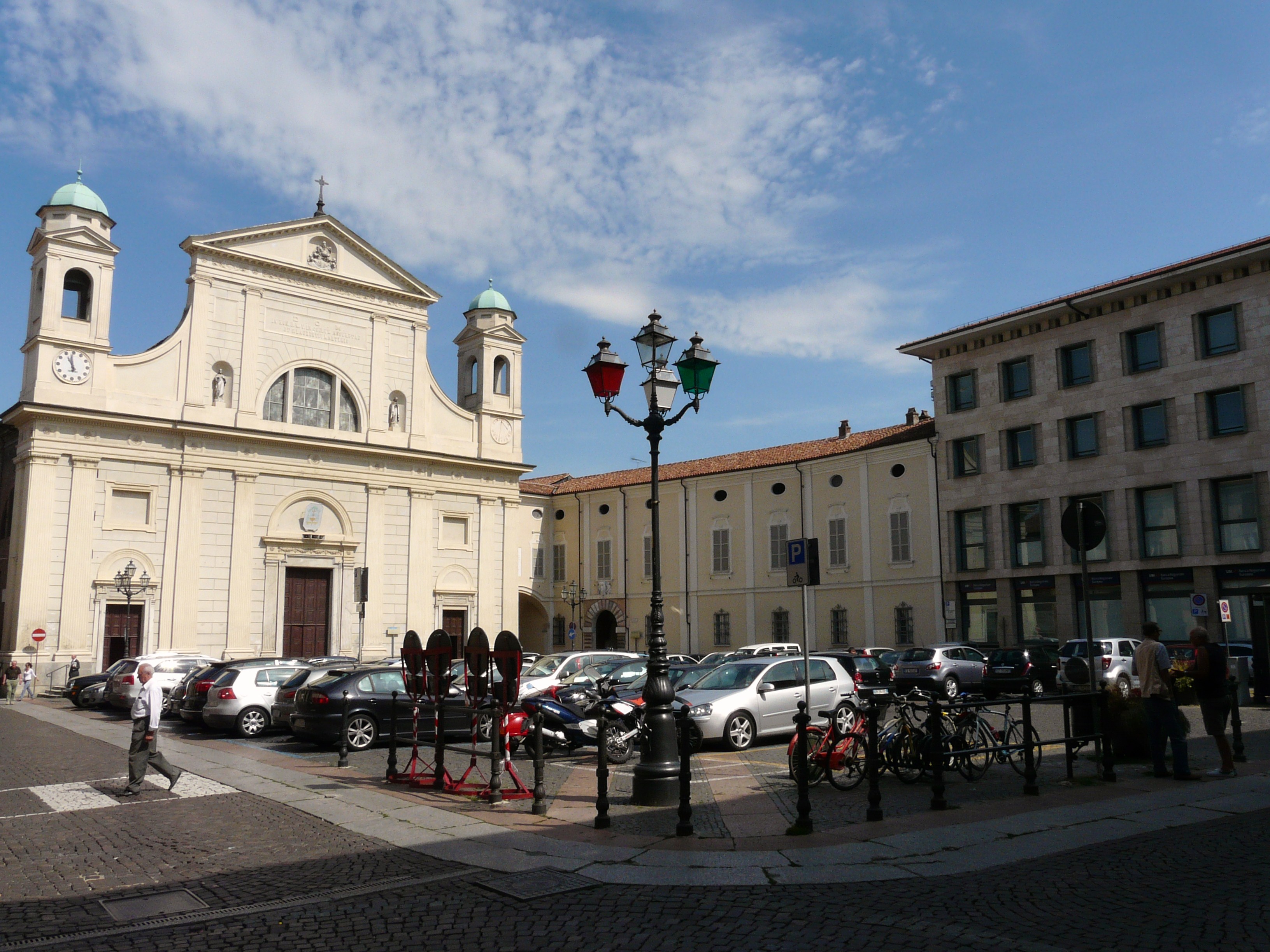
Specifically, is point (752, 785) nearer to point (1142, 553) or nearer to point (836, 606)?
point (1142, 553)

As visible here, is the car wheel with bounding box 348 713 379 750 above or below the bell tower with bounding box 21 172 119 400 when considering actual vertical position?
below

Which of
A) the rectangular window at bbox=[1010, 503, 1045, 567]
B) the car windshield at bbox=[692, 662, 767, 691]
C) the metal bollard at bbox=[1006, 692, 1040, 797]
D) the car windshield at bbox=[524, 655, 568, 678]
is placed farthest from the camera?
the rectangular window at bbox=[1010, 503, 1045, 567]

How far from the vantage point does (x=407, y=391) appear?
42.6 meters

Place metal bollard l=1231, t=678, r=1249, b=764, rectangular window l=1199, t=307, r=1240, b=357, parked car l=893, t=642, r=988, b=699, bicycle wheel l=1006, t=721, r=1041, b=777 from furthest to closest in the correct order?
1. rectangular window l=1199, t=307, r=1240, b=357
2. parked car l=893, t=642, r=988, b=699
3. metal bollard l=1231, t=678, r=1249, b=764
4. bicycle wheel l=1006, t=721, r=1041, b=777

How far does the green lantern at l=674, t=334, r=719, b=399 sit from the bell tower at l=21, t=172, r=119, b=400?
3000 cm

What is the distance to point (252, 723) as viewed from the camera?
18.7 m

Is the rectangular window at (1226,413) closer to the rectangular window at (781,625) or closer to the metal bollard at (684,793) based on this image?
the rectangular window at (781,625)

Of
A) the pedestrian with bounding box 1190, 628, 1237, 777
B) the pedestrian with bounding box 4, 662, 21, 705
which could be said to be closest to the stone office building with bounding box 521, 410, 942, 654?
the pedestrian with bounding box 4, 662, 21, 705

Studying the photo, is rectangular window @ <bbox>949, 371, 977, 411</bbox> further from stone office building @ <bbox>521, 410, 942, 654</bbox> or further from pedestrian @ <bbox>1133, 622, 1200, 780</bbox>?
pedestrian @ <bbox>1133, 622, 1200, 780</bbox>

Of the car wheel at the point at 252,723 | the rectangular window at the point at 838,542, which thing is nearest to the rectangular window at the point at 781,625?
the rectangular window at the point at 838,542

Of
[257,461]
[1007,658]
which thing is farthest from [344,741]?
[257,461]

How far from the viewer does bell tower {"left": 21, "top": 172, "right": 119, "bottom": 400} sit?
111 feet

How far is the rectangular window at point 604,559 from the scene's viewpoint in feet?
164

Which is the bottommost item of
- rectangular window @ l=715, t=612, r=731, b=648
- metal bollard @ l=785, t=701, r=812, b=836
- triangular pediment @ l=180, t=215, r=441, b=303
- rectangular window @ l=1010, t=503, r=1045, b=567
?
metal bollard @ l=785, t=701, r=812, b=836
